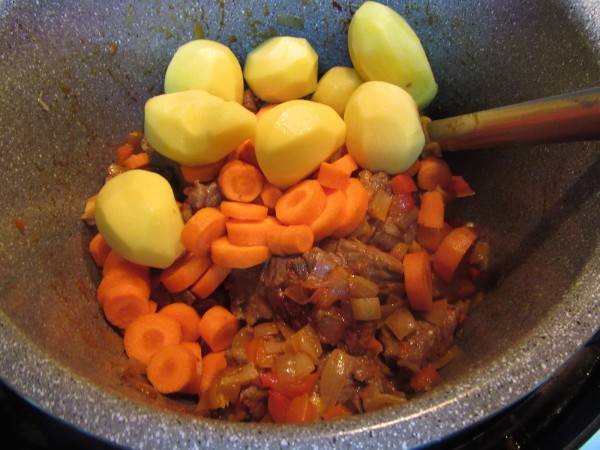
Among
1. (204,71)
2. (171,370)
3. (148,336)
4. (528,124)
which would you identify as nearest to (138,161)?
(204,71)

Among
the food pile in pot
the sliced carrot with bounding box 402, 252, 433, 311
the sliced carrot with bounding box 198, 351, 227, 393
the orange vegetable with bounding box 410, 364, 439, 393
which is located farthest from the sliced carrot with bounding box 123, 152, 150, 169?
the orange vegetable with bounding box 410, 364, 439, 393

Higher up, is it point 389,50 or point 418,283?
point 389,50

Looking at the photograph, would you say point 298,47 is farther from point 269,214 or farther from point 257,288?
point 257,288

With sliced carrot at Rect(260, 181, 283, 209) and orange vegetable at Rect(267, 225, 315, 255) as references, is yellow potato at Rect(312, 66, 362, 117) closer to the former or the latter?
sliced carrot at Rect(260, 181, 283, 209)

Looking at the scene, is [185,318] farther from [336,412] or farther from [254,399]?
[336,412]

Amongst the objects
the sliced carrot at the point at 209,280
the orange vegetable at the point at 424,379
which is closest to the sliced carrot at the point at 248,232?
the sliced carrot at the point at 209,280

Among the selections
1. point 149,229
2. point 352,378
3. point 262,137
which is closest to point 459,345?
point 352,378
